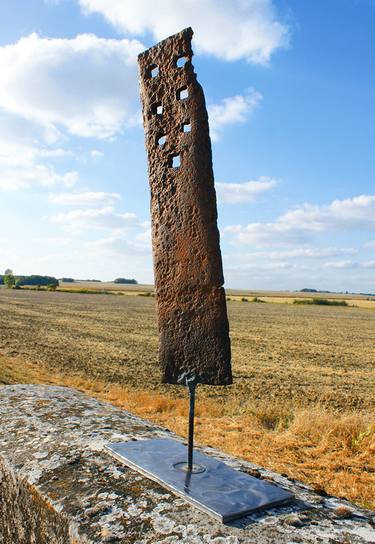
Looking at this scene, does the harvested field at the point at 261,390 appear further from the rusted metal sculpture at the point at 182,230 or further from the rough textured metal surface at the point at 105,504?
the rough textured metal surface at the point at 105,504

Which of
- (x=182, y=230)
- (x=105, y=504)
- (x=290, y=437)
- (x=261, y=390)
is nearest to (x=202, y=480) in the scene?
(x=105, y=504)

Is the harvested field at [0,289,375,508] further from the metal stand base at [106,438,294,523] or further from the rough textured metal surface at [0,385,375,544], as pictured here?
the rough textured metal surface at [0,385,375,544]

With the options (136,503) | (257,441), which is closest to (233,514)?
(136,503)

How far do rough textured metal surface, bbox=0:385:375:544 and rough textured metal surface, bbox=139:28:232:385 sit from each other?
0.73 metres

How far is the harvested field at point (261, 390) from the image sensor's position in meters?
6.79

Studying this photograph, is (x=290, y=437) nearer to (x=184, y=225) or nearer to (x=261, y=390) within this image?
(x=184, y=225)

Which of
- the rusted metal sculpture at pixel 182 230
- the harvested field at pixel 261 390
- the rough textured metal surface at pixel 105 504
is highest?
the rusted metal sculpture at pixel 182 230

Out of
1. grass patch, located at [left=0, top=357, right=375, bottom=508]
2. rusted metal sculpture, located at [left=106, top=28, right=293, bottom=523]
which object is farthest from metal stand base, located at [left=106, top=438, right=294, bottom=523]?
grass patch, located at [left=0, top=357, right=375, bottom=508]

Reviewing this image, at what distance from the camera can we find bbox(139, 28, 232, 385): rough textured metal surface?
384cm

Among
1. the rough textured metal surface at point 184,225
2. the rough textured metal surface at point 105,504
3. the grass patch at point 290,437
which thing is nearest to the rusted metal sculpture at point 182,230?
the rough textured metal surface at point 184,225

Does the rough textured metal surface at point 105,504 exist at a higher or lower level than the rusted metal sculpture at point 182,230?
lower

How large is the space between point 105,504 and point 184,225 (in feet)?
6.72

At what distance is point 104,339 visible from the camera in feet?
75.0

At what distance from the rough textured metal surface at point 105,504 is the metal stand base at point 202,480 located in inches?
1.9
